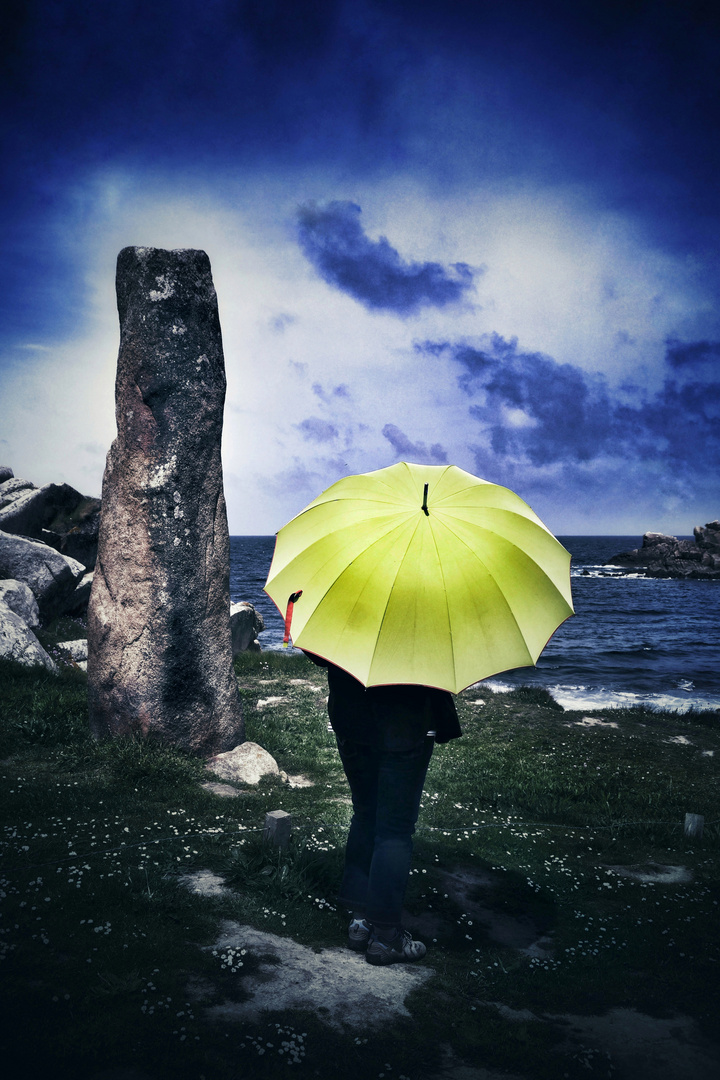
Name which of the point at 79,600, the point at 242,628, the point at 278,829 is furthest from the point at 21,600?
the point at 278,829

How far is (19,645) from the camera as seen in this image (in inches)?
451

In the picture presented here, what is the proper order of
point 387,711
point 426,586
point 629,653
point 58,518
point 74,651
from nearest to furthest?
point 426,586 → point 387,711 → point 74,651 → point 58,518 → point 629,653

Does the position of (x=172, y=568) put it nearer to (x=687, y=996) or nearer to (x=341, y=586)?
(x=341, y=586)

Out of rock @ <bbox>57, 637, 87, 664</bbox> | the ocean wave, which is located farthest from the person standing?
the ocean wave

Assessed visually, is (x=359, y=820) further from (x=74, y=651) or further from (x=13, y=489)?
(x=13, y=489)

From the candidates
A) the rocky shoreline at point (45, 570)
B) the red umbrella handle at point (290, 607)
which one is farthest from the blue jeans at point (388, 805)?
the rocky shoreline at point (45, 570)

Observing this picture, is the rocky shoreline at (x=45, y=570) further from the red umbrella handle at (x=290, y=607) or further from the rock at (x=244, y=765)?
the red umbrella handle at (x=290, y=607)

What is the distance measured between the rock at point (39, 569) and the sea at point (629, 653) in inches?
213

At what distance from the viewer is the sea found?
68.3 ft

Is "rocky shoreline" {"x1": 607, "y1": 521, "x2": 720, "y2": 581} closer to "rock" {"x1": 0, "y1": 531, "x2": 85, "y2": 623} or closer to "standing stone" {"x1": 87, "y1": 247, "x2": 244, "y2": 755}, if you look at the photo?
"rock" {"x1": 0, "y1": 531, "x2": 85, "y2": 623}

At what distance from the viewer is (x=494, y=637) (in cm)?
424

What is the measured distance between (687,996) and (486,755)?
21.6 feet

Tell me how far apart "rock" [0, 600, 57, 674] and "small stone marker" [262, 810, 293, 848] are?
6.83m

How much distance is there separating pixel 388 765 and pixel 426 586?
4.03ft
